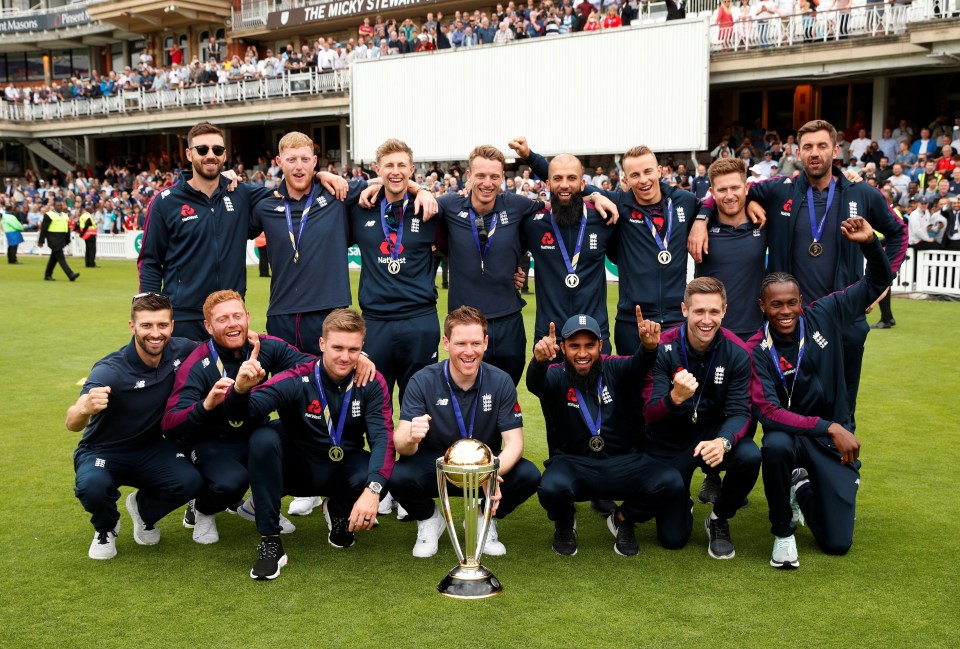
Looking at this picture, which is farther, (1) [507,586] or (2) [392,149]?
(2) [392,149]

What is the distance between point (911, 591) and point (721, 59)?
20063mm

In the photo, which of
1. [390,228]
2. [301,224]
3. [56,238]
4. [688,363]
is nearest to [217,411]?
[301,224]

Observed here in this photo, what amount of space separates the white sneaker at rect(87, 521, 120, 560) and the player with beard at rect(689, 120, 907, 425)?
147 inches

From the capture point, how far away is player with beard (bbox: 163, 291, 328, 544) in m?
5.16

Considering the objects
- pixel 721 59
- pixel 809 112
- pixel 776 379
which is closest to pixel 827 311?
pixel 776 379

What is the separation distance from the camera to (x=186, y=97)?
36406mm

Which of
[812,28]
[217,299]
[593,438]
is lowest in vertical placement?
[593,438]

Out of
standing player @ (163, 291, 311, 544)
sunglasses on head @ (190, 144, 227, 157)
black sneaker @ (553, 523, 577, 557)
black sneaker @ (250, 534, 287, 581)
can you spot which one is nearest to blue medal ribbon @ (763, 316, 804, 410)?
black sneaker @ (553, 523, 577, 557)

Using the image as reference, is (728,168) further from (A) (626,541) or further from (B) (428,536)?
(B) (428,536)

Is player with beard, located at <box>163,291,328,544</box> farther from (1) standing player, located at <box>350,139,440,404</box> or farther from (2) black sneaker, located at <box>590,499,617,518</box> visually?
(2) black sneaker, located at <box>590,499,617,518</box>

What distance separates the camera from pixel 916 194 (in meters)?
17.7

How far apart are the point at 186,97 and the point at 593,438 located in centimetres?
3460

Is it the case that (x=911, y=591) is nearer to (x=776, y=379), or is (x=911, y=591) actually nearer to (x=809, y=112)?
(x=776, y=379)

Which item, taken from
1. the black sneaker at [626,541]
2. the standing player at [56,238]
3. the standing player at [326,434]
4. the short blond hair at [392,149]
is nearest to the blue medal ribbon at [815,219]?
the black sneaker at [626,541]
